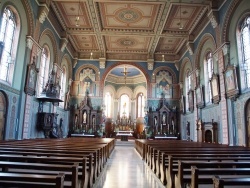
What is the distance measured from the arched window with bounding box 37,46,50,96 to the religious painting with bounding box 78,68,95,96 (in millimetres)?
6303

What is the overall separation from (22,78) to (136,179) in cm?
828

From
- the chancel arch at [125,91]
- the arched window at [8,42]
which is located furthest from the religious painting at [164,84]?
the arched window at [8,42]

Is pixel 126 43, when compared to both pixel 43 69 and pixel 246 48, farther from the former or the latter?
pixel 246 48

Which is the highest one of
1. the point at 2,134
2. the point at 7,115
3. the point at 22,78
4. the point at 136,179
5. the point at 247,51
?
the point at 247,51

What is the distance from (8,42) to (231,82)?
35.9 feet

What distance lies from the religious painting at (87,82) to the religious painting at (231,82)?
12.8m

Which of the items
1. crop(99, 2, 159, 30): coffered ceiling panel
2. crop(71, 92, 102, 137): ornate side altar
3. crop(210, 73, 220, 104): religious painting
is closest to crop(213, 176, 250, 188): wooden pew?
crop(210, 73, 220, 104): religious painting

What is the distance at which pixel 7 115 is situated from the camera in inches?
377

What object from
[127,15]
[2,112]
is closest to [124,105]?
[127,15]

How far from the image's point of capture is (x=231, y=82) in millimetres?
10484

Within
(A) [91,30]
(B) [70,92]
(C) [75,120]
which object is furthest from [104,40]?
(C) [75,120]

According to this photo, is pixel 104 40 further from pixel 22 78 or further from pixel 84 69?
pixel 22 78

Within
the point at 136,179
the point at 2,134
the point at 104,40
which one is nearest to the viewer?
the point at 136,179

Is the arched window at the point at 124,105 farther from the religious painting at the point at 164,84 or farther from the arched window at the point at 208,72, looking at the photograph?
the arched window at the point at 208,72
